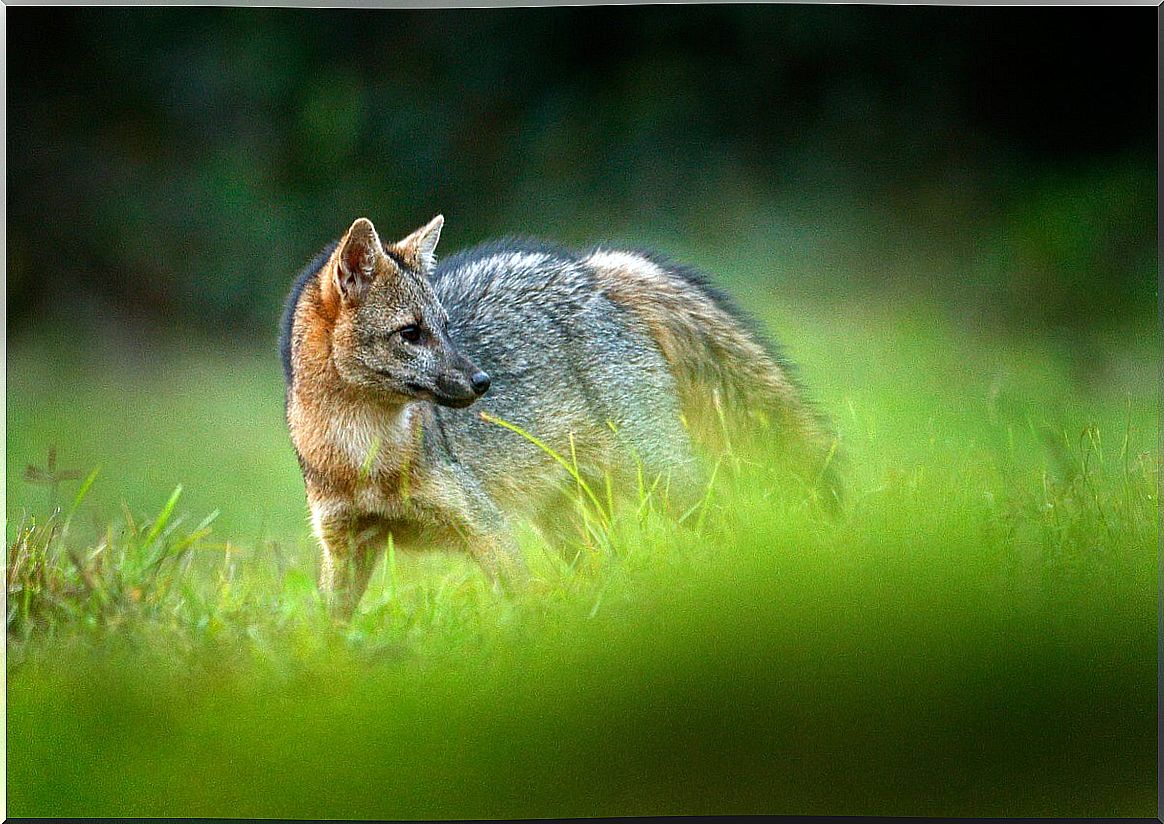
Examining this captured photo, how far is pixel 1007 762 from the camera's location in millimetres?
3121

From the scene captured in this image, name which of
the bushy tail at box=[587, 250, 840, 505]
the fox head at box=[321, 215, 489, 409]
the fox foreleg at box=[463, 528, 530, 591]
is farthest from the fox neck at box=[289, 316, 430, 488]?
the bushy tail at box=[587, 250, 840, 505]

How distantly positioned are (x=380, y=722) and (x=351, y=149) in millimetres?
1601

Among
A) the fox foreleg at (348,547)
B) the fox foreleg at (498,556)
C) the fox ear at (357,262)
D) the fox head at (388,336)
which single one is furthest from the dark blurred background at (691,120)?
the fox foreleg at (498,556)

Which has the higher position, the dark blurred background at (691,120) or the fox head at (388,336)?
the dark blurred background at (691,120)

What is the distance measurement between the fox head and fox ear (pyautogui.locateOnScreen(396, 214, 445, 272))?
0.06 meters

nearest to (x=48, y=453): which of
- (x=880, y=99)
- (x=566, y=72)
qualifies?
(x=566, y=72)

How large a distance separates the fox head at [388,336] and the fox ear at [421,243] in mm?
59

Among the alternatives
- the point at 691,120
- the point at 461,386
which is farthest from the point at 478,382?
the point at 691,120

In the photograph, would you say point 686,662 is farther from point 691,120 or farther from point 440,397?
point 691,120

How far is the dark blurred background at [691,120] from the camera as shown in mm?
3311

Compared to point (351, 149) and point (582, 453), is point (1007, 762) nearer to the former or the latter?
point (582, 453)

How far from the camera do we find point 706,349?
4539 millimetres

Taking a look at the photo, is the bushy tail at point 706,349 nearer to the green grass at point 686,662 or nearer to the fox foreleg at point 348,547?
the green grass at point 686,662

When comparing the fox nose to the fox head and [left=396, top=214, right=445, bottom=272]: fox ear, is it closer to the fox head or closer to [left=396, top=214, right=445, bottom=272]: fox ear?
the fox head
